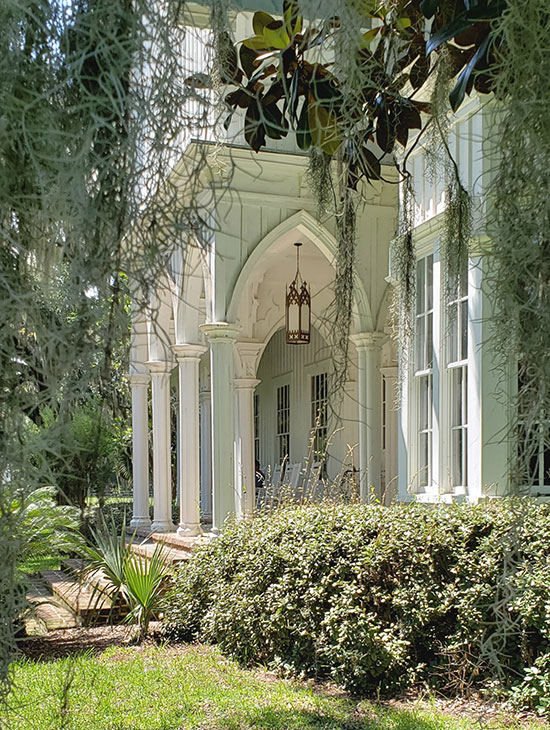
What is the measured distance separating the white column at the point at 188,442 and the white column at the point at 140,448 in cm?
321

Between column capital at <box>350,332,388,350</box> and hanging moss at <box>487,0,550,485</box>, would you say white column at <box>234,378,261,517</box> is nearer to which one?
column capital at <box>350,332,388,350</box>

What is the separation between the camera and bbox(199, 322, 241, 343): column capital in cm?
884

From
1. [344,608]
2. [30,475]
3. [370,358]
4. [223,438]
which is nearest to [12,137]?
[30,475]

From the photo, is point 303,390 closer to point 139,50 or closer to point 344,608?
point 344,608

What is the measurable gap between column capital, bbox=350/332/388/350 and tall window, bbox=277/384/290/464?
6.80m

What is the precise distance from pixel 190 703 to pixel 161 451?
743cm

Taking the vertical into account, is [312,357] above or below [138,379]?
above

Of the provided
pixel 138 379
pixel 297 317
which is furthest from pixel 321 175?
pixel 138 379

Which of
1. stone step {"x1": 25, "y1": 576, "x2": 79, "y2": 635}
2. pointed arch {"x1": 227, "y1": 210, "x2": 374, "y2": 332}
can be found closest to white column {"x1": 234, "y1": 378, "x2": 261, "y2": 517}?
pointed arch {"x1": 227, "y1": 210, "x2": 374, "y2": 332}

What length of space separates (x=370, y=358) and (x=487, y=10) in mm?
7132

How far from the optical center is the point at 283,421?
16.5 m

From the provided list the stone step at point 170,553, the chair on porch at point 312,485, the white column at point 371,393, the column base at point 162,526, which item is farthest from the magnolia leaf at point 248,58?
the column base at point 162,526

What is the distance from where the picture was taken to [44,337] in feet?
4.83

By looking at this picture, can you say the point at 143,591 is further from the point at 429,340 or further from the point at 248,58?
the point at 248,58
